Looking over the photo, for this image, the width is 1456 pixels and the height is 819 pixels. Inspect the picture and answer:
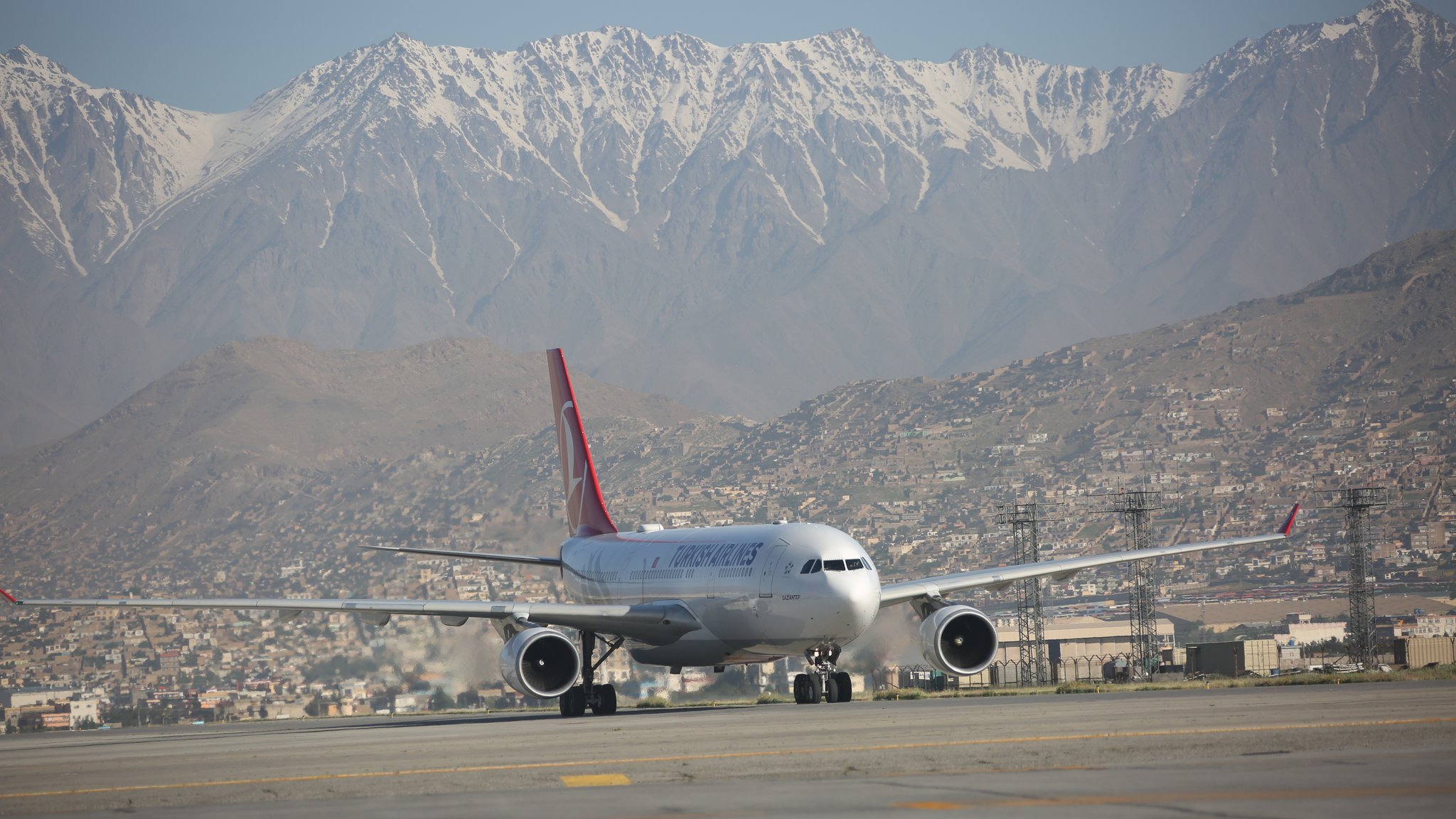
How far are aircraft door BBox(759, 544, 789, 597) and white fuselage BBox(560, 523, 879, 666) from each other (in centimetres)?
2

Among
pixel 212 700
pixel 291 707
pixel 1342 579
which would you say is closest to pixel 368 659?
pixel 291 707

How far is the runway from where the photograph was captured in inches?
577

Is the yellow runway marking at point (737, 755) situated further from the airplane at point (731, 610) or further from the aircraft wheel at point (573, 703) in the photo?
the aircraft wheel at point (573, 703)

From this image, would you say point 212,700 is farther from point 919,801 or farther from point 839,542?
point 919,801

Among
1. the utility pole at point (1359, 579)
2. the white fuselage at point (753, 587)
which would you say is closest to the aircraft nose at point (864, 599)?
the white fuselage at point (753, 587)

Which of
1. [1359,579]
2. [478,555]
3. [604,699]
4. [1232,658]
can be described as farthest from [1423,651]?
[478,555]

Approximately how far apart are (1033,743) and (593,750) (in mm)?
6179

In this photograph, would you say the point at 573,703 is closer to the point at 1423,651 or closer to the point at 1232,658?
the point at 1232,658

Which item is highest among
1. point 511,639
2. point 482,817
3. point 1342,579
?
point 1342,579

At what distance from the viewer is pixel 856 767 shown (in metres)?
18.5

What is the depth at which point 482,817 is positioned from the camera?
49.2 feet

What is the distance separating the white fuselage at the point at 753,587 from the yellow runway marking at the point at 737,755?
1325cm

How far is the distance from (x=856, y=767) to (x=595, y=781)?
276 cm

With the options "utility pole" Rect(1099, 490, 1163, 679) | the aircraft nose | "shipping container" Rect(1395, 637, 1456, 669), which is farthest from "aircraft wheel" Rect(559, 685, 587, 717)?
"utility pole" Rect(1099, 490, 1163, 679)
